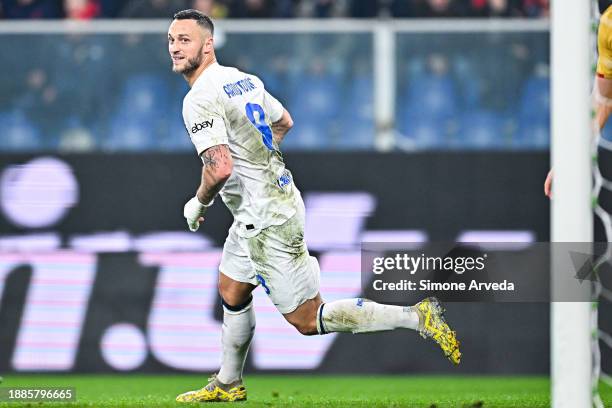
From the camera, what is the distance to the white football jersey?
736cm

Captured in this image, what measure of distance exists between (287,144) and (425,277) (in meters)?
4.04

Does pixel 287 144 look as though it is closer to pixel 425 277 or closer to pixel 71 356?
pixel 71 356

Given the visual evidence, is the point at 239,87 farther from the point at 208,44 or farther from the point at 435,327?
the point at 435,327

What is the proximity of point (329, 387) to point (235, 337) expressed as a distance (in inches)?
96.6

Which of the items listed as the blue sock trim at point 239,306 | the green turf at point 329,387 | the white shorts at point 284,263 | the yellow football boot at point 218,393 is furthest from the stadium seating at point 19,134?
the white shorts at point 284,263

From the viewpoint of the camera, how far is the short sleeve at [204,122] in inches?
281

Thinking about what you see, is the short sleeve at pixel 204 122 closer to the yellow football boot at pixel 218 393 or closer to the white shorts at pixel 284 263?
the white shorts at pixel 284 263

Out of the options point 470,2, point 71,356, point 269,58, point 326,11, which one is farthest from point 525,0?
point 71,356

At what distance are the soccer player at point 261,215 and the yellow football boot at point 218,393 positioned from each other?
1cm

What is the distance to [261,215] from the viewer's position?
761 centimetres

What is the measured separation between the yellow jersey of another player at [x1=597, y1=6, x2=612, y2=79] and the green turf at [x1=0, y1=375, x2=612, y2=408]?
6.41ft

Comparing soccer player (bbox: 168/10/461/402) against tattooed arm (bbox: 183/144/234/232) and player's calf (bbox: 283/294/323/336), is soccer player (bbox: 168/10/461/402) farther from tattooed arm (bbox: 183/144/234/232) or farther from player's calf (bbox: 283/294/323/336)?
tattooed arm (bbox: 183/144/234/232)

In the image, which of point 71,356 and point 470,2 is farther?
A: point 470,2

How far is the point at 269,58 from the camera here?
11.4 m
